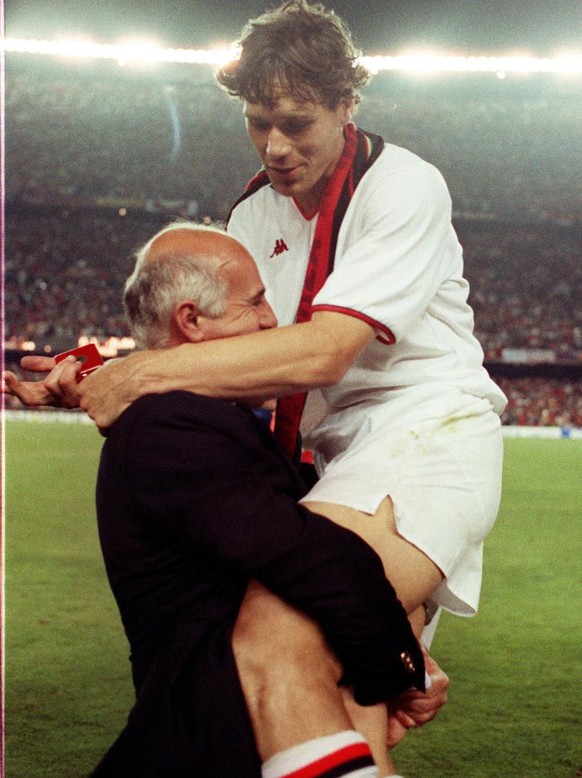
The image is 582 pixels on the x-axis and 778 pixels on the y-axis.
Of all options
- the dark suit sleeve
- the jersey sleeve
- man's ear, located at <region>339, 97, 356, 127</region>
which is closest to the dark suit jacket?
the dark suit sleeve

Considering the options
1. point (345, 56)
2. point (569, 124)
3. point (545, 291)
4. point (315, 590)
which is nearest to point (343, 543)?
point (315, 590)

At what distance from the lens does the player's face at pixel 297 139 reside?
86.1 inches

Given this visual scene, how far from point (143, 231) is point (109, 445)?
2482cm

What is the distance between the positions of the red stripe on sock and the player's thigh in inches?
14.7

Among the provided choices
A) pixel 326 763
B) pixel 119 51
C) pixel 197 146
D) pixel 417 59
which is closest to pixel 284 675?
pixel 326 763

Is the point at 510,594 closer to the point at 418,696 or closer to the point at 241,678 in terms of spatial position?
the point at 418,696

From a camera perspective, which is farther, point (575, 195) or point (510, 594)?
point (575, 195)

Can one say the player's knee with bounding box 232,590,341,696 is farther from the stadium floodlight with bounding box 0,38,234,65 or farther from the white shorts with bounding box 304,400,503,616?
the stadium floodlight with bounding box 0,38,234,65

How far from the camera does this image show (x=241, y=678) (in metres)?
1.65

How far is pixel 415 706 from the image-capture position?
199cm

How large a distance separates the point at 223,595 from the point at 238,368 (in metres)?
0.40

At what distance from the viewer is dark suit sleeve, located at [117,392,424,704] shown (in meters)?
1.60

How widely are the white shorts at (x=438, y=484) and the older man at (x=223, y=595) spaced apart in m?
0.23

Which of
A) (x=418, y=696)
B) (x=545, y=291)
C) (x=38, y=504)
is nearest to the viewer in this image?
(x=418, y=696)
